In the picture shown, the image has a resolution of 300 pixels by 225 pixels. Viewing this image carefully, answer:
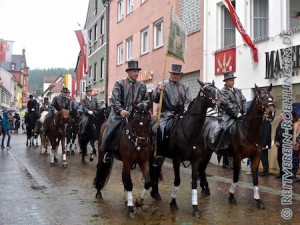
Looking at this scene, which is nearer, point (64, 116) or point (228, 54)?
point (64, 116)

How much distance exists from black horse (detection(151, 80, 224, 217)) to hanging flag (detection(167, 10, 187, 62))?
4.83 ft

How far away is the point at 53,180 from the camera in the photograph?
11.3m

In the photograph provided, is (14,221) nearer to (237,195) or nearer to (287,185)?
(237,195)

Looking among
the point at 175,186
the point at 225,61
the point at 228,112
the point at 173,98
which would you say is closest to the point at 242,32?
the point at 225,61

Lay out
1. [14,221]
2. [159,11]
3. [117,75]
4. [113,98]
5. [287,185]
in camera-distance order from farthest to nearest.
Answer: [117,75], [159,11], [287,185], [113,98], [14,221]

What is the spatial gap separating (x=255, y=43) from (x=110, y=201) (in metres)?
8.80

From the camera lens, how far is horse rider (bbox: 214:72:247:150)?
9.27m

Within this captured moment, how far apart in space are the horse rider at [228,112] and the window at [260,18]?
612 centimetres

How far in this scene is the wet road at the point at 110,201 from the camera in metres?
7.29

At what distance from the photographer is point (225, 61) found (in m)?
16.5

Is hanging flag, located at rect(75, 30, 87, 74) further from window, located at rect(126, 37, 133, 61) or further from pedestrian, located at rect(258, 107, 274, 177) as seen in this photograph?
pedestrian, located at rect(258, 107, 274, 177)

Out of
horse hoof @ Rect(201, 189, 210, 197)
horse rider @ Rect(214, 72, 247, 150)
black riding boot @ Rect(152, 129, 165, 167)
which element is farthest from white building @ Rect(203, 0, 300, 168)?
black riding boot @ Rect(152, 129, 165, 167)

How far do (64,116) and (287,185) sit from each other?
305 inches

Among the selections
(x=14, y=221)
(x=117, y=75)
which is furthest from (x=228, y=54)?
(x=117, y=75)
